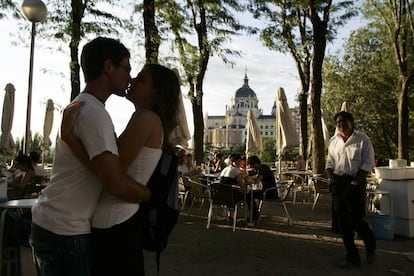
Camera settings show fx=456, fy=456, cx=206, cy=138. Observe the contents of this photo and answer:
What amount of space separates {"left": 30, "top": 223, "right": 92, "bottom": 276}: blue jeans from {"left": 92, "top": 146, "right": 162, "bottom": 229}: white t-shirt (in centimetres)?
10

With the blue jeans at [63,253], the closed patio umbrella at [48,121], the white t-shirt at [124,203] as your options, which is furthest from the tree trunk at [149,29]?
the blue jeans at [63,253]

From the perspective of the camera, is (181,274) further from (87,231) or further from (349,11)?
(349,11)

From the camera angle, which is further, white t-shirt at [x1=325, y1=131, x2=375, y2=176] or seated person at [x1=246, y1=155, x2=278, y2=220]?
seated person at [x1=246, y1=155, x2=278, y2=220]

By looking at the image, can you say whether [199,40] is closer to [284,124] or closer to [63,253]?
[284,124]

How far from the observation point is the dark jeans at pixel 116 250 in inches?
75.6

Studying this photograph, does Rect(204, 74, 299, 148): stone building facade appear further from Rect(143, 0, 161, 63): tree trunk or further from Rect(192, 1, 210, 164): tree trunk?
Rect(143, 0, 161, 63): tree trunk

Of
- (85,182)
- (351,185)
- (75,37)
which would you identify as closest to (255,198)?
(351,185)

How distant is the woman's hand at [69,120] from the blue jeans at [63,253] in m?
0.41

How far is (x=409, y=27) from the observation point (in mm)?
18094

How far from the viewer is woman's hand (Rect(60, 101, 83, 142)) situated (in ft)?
6.06

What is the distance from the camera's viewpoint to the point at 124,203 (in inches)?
75.7

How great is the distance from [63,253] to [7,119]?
44.1ft

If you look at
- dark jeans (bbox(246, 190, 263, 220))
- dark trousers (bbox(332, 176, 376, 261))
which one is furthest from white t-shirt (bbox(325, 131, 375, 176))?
dark jeans (bbox(246, 190, 263, 220))

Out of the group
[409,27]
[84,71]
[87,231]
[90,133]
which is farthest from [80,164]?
[409,27]
